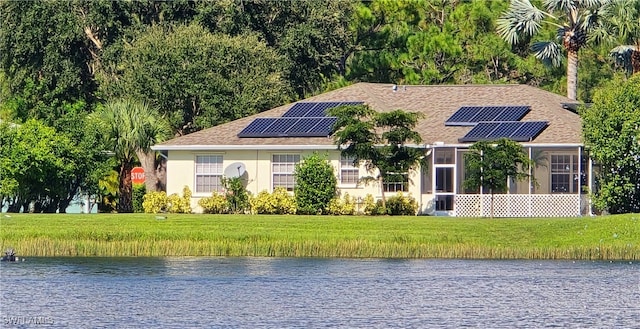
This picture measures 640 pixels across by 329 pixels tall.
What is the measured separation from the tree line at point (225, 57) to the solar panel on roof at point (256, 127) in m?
4.83

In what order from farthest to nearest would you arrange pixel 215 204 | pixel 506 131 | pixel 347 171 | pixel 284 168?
pixel 284 168 → pixel 215 204 → pixel 347 171 → pixel 506 131

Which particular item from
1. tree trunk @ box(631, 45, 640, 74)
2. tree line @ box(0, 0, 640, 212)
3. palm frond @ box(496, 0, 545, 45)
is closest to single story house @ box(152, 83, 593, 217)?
tree trunk @ box(631, 45, 640, 74)

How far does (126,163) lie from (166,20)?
15682mm

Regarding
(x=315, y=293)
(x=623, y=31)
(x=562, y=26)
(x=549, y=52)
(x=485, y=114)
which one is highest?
(x=562, y=26)

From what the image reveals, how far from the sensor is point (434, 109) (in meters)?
52.7

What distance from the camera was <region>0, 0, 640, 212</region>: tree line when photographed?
54.2 metres

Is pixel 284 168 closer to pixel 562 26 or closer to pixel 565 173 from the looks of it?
pixel 565 173

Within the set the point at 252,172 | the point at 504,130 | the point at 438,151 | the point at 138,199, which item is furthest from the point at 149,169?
the point at 504,130

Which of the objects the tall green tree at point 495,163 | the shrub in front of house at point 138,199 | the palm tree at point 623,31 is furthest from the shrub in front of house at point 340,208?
the palm tree at point 623,31

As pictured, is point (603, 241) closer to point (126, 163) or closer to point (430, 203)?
point (430, 203)

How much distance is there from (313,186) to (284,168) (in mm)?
2289

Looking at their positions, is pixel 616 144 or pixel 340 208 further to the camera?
pixel 340 208

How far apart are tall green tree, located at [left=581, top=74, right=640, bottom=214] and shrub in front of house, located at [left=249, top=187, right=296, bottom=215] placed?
10.0 meters

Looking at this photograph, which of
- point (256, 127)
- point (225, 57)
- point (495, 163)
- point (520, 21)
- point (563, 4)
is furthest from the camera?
point (225, 57)
